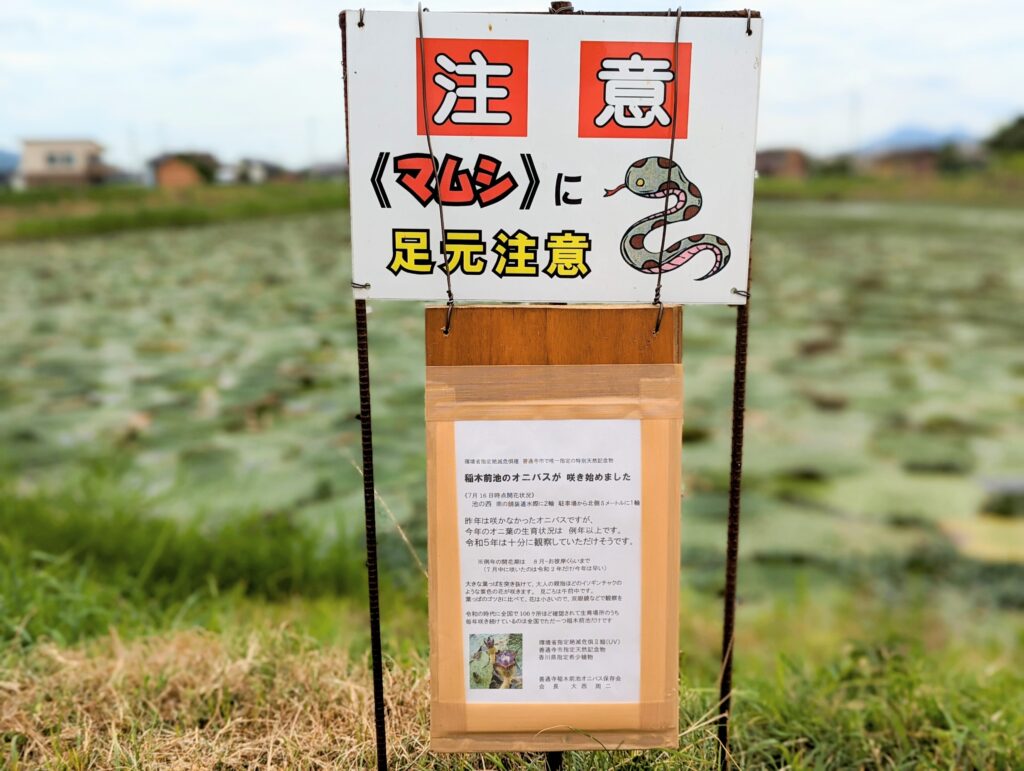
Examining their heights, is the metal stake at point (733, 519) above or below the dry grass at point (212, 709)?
above

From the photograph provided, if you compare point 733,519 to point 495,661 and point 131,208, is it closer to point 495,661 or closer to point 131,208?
point 495,661

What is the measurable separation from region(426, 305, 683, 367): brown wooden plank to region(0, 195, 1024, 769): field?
0.36 m

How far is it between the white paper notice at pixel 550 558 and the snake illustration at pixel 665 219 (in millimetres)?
245

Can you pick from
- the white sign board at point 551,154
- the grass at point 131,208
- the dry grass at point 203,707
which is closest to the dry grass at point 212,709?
the dry grass at point 203,707

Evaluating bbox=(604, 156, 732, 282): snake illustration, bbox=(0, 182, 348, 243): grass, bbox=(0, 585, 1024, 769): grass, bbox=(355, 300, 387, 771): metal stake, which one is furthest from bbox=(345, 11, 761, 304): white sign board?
bbox=(0, 182, 348, 243): grass

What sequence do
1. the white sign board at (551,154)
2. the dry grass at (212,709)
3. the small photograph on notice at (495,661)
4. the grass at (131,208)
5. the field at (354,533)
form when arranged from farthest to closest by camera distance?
the grass at (131,208) < the field at (354,533) < the dry grass at (212,709) < the small photograph on notice at (495,661) < the white sign board at (551,154)

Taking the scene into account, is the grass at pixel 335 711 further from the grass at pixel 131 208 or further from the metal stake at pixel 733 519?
the grass at pixel 131 208

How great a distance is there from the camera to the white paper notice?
1225 millimetres

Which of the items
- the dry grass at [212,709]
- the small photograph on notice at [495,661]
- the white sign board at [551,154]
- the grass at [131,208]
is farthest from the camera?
the grass at [131,208]

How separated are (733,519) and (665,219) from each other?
19.5 inches

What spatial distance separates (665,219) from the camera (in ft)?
3.89

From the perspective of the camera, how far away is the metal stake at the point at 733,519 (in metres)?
1.26

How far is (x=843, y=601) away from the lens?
103 inches

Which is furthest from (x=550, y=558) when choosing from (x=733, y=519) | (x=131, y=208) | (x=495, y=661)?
(x=131, y=208)
